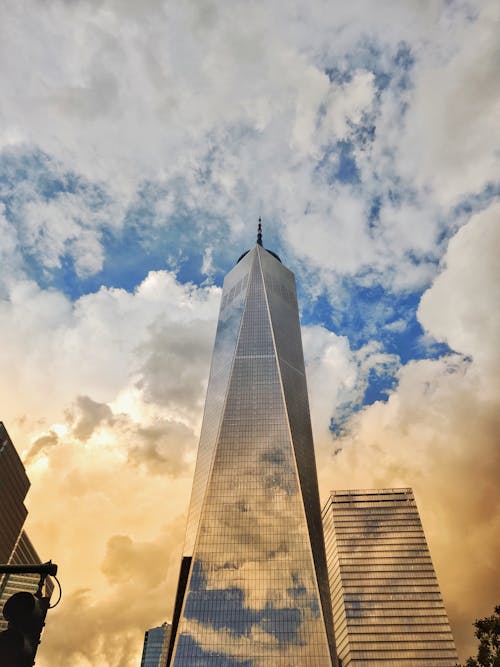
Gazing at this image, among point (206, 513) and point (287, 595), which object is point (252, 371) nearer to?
point (206, 513)

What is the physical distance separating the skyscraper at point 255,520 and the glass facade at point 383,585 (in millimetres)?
62446

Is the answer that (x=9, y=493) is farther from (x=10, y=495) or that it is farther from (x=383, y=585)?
(x=383, y=585)

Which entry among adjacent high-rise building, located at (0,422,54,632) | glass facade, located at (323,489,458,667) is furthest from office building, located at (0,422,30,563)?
glass facade, located at (323,489,458,667)

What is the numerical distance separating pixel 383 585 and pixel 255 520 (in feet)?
261

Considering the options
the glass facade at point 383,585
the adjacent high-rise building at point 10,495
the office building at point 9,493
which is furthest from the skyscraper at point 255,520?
the glass facade at point 383,585

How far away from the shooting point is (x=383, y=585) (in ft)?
532

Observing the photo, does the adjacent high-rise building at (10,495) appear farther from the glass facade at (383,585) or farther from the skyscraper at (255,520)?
the glass facade at (383,585)

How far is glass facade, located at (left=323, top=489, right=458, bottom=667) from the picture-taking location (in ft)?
479

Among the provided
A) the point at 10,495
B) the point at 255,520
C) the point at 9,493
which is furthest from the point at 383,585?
the point at 9,493

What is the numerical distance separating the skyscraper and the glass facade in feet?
205

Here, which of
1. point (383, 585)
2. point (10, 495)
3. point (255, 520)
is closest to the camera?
point (255, 520)

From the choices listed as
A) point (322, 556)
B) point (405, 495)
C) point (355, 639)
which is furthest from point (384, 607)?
point (322, 556)

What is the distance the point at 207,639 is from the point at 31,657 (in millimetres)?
106287

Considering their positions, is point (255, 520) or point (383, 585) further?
point (383, 585)
